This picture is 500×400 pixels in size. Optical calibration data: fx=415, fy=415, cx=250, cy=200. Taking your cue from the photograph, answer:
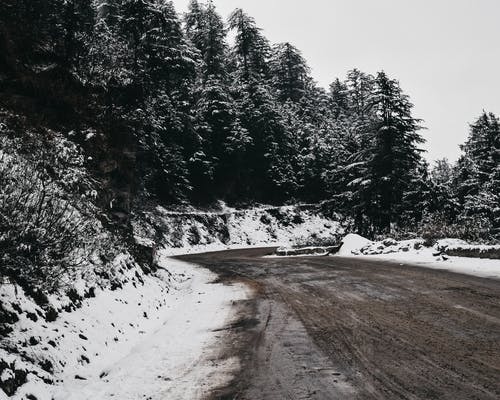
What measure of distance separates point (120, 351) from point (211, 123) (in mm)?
37192

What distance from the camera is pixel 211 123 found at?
42.0 metres

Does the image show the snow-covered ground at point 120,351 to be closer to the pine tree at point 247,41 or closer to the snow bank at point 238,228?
the snow bank at point 238,228

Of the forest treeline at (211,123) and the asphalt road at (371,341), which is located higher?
the forest treeline at (211,123)

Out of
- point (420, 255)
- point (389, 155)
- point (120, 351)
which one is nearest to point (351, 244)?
point (420, 255)

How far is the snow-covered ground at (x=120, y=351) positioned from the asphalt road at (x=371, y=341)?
0.48m

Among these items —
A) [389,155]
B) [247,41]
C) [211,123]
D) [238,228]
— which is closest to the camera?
[389,155]

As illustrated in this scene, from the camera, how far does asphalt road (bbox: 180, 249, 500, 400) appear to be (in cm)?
445

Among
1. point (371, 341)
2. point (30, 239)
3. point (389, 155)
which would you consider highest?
point (389, 155)

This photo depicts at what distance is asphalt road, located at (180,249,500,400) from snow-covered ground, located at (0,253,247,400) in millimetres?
476

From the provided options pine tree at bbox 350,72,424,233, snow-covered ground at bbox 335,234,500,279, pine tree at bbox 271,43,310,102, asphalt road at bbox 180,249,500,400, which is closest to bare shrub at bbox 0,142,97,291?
asphalt road at bbox 180,249,500,400

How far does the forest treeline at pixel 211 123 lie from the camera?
1415 centimetres

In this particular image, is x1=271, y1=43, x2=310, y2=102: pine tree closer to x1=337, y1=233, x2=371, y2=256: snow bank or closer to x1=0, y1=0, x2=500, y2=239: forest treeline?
x1=0, y1=0, x2=500, y2=239: forest treeline

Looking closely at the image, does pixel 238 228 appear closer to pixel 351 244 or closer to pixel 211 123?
pixel 211 123

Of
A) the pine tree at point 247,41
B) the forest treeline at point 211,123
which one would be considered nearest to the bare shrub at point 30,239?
the forest treeline at point 211,123
